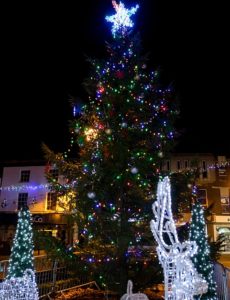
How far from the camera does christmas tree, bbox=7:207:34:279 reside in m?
11.2

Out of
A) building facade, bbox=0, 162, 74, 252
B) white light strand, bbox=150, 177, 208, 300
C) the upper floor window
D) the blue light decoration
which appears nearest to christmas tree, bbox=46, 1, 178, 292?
the blue light decoration

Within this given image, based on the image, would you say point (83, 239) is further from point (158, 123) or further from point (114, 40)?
point (114, 40)

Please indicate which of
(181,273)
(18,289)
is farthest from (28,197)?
(181,273)

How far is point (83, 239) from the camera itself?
42.5 feet

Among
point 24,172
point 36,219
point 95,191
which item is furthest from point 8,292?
point 24,172

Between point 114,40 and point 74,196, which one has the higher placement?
point 114,40

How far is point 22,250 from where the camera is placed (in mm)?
11414

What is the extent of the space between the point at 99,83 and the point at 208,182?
24.2m

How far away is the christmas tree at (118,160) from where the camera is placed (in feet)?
38.2

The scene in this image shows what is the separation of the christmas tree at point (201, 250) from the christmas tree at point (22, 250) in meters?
4.83

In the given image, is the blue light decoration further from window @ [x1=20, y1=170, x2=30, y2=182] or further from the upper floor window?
the upper floor window

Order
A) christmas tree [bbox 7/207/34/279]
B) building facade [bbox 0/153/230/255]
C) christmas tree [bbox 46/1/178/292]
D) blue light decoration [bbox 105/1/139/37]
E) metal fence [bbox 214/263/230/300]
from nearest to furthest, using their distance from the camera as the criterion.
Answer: metal fence [bbox 214/263/230/300]
christmas tree [bbox 7/207/34/279]
christmas tree [bbox 46/1/178/292]
blue light decoration [bbox 105/1/139/37]
building facade [bbox 0/153/230/255]

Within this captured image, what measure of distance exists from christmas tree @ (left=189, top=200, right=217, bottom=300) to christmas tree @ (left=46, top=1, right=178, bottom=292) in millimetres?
1560

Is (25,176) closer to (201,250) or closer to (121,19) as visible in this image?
(121,19)
